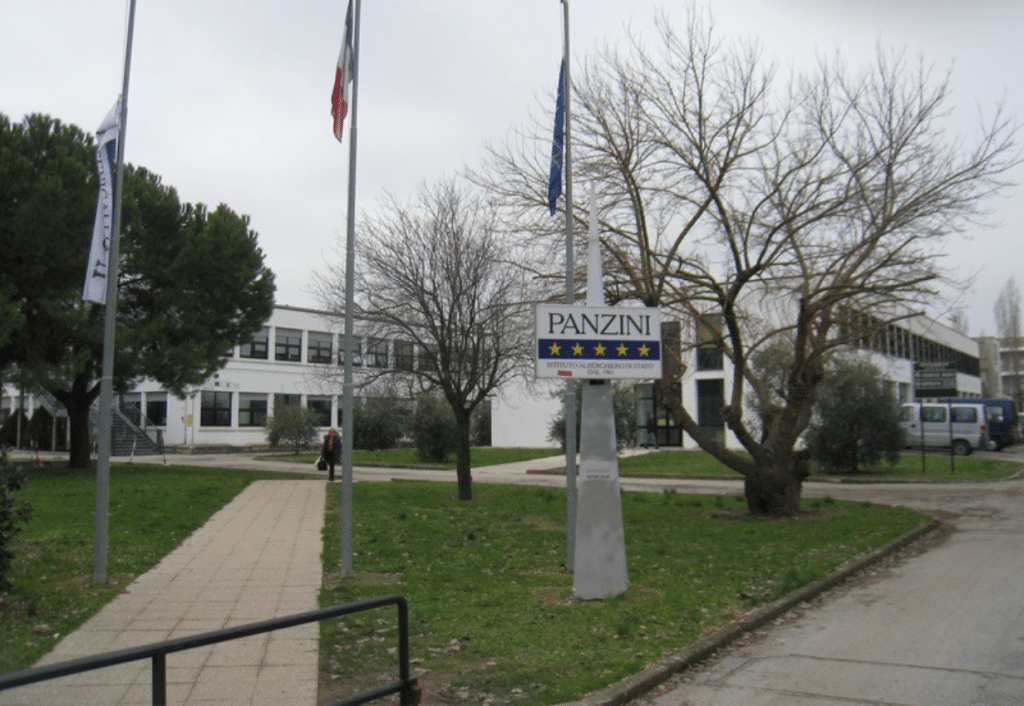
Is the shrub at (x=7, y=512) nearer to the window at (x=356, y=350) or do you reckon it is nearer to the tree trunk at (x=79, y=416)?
the window at (x=356, y=350)

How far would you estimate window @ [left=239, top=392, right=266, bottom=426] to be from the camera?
2301 inches

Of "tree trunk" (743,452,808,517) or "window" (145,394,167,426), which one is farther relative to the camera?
"window" (145,394,167,426)

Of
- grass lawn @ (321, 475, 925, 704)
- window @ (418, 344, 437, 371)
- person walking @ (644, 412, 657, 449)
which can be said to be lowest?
grass lawn @ (321, 475, 925, 704)

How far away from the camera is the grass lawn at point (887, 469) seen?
29.2m

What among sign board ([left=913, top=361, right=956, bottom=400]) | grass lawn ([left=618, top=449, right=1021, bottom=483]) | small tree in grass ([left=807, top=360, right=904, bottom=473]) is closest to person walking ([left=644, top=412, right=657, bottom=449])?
grass lawn ([left=618, top=449, right=1021, bottom=483])

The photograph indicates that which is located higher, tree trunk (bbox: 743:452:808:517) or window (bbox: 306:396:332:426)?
window (bbox: 306:396:332:426)

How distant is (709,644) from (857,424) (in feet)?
84.7

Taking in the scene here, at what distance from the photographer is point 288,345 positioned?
61.1 meters

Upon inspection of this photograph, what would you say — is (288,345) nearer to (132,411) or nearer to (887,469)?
(132,411)

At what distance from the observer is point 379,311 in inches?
794

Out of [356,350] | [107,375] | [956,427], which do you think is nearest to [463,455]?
[356,350]

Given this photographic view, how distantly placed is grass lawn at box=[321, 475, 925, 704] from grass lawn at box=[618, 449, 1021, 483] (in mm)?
10601

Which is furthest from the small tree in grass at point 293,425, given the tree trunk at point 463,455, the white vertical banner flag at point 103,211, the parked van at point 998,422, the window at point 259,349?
the white vertical banner flag at point 103,211

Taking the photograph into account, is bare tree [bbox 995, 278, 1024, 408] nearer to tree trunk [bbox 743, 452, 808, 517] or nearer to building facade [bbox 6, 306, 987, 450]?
building facade [bbox 6, 306, 987, 450]
